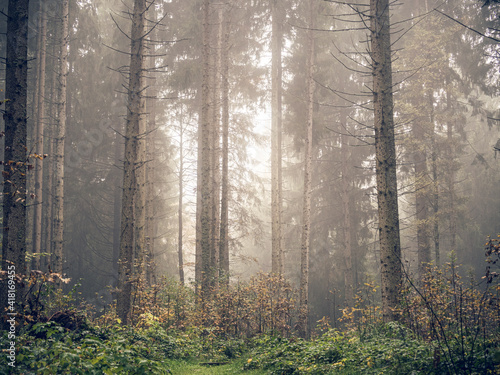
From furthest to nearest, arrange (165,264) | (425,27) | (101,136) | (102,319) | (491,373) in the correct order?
(165,264) < (101,136) < (425,27) < (102,319) < (491,373)

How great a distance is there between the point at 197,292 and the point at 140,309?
9.64ft

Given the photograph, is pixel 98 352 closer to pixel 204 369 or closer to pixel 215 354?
pixel 204 369

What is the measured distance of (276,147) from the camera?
54.0 ft

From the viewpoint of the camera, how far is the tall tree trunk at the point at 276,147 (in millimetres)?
15406

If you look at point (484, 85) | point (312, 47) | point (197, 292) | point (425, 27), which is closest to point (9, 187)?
point (197, 292)

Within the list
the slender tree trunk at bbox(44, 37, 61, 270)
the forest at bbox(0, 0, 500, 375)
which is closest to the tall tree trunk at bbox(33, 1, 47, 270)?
the forest at bbox(0, 0, 500, 375)

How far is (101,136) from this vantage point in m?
22.1

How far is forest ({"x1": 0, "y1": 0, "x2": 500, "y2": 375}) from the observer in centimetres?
584

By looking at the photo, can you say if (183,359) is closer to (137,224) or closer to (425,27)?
(137,224)

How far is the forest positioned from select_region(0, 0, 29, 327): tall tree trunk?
1.4 inches

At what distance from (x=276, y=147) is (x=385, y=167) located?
31.5 ft

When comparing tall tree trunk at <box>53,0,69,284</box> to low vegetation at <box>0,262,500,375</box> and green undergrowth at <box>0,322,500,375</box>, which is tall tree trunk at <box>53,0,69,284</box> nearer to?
low vegetation at <box>0,262,500,375</box>

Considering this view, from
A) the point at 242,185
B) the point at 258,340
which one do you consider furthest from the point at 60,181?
the point at 242,185

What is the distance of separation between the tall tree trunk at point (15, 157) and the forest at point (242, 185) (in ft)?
0.12
